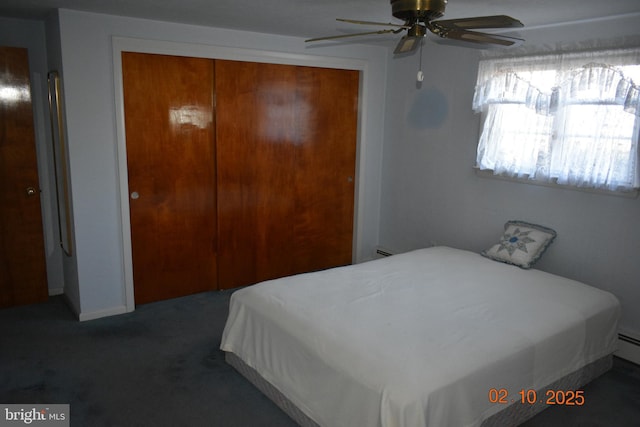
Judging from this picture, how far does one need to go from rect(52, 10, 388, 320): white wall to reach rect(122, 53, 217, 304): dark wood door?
0.37 feet

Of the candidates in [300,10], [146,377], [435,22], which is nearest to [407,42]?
[435,22]

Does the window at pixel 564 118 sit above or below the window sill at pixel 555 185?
above

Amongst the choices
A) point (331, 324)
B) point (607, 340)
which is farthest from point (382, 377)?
point (607, 340)

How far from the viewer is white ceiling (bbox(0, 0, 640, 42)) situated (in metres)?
2.87

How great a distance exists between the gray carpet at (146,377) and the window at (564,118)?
1.30m

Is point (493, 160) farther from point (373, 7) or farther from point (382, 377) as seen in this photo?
point (382, 377)

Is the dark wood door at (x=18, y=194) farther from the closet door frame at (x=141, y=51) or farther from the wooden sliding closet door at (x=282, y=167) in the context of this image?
the wooden sliding closet door at (x=282, y=167)

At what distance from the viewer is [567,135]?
3.38 meters

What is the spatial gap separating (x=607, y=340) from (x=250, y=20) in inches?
121

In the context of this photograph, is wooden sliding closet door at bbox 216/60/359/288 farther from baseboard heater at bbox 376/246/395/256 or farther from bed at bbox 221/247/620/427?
bed at bbox 221/247/620/427

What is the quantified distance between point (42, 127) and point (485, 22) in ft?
11.2

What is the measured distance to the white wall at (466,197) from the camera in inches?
128

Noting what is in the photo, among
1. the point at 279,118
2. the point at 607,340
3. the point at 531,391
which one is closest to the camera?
the point at 531,391

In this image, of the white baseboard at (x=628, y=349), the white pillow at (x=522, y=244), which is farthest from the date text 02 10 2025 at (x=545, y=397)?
the white pillow at (x=522, y=244)
